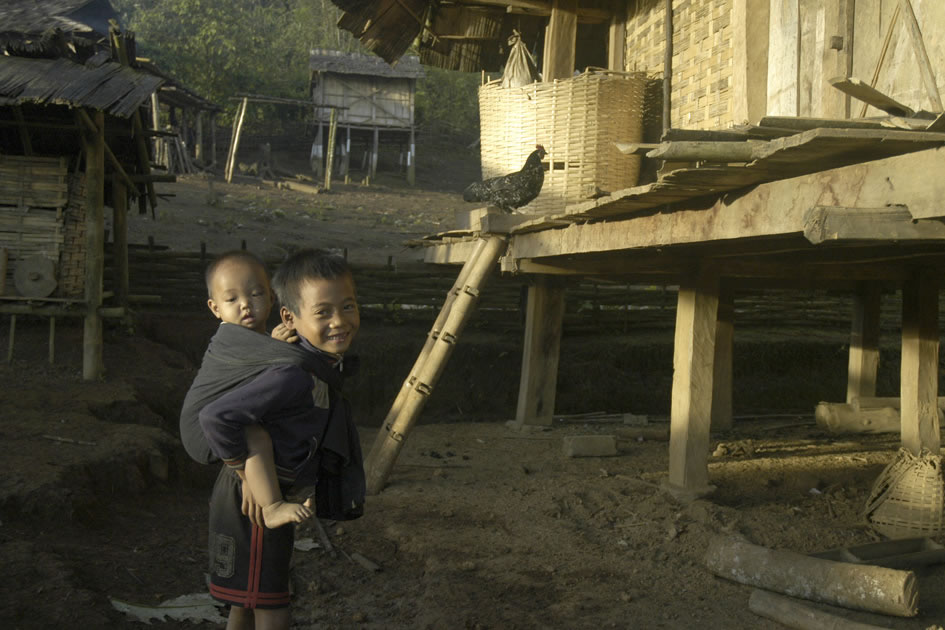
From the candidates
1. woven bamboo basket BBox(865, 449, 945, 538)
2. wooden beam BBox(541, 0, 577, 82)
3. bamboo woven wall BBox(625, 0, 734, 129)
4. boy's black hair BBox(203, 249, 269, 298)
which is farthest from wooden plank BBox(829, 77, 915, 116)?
wooden beam BBox(541, 0, 577, 82)

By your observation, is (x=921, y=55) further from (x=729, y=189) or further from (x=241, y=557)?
(x=241, y=557)

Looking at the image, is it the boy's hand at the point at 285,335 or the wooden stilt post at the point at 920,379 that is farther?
the wooden stilt post at the point at 920,379

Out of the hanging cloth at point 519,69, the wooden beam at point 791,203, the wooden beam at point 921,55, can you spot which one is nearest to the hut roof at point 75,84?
the hanging cloth at point 519,69

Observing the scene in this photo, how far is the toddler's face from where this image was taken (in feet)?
8.62

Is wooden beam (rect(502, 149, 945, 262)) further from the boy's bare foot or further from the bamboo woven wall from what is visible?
the boy's bare foot

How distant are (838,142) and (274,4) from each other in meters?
46.4

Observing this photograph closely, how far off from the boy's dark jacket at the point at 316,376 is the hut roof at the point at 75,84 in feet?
18.2

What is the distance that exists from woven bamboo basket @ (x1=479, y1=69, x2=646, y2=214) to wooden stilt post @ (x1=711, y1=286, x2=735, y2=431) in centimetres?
227

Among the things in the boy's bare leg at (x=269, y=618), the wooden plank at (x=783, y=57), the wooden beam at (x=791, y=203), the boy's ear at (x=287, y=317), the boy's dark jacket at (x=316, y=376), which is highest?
the wooden plank at (x=783, y=57)

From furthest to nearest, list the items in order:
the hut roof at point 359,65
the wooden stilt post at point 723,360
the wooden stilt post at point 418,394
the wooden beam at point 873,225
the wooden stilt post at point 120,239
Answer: the hut roof at point 359,65 → the wooden stilt post at point 120,239 → the wooden stilt post at point 723,360 → the wooden stilt post at point 418,394 → the wooden beam at point 873,225

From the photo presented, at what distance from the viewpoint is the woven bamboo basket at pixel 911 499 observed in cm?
520

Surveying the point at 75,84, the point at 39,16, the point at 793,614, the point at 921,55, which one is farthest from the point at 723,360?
the point at 39,16

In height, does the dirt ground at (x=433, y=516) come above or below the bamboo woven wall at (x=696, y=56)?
below

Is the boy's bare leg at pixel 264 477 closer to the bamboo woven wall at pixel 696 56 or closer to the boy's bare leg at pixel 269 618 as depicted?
the boy's bare leg at pixel 269 618
